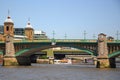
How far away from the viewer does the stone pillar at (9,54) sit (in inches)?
4262

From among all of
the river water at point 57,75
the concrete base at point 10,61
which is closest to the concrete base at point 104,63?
the river water at point 57,75

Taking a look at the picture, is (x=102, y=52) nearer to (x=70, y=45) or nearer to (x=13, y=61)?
(x=70, y=45)

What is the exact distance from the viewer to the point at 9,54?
10938 centimetres

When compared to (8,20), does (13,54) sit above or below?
below

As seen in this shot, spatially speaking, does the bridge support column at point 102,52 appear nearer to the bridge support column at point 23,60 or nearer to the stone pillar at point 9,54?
the bridge support column at point 23,60

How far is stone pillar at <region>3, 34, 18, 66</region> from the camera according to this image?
10825 centimetres

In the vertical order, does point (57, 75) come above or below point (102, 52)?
below

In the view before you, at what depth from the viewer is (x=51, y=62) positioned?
493ft

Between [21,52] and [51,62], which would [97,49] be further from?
[51,62]

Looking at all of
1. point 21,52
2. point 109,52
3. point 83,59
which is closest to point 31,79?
point 109,52

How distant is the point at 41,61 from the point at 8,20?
27.1 m

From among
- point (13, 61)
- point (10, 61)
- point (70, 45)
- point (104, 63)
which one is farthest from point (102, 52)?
point (10, 61)

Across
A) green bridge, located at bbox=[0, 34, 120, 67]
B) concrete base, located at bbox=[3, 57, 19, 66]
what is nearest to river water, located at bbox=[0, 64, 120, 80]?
green bridge, located at bbox=[0, 34, 120, 67]

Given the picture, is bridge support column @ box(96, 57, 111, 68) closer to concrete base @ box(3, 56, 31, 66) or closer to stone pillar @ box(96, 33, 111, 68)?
stone pillar @ box(96, 33, 111, 68)
